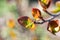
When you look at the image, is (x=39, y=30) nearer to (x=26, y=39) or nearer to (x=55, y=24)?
(x=26, y=39)

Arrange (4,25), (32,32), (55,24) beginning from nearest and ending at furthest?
1. (55,24)
2. (32,32)
3. (4,25)

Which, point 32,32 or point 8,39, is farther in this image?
point 8,39

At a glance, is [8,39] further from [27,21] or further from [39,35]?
[27,21]

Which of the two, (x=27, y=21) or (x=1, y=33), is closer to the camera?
(x=27, y=21)

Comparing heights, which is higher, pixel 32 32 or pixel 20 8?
pixel 20 8

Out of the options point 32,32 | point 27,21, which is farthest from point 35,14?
point 32,32

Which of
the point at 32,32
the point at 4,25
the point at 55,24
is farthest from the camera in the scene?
the point at 4,25

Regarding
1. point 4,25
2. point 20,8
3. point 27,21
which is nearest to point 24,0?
point 20,8

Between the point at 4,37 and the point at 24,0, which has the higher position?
the point at 24,0
